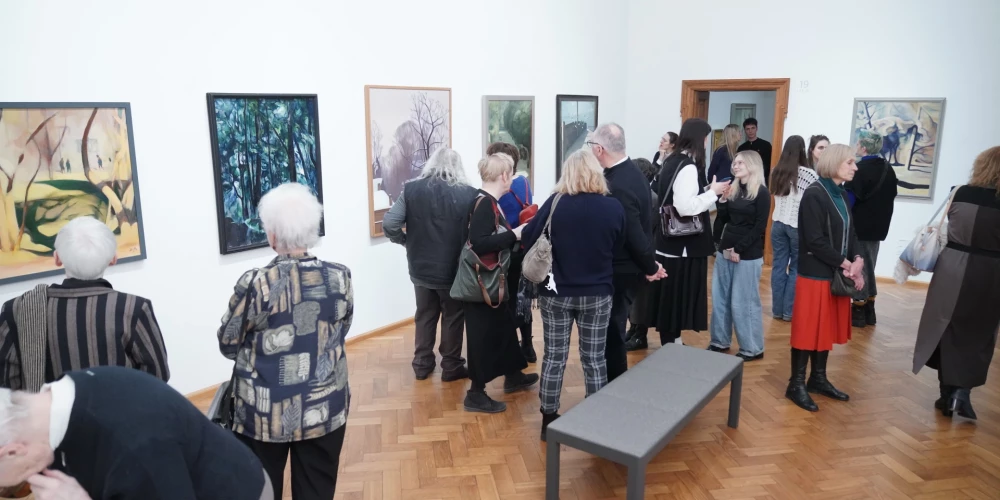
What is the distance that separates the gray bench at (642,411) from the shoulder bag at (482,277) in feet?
3.08

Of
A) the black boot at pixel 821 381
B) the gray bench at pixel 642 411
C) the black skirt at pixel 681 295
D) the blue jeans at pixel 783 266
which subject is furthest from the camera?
the blue jeans at pixel 783 266

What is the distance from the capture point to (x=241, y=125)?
4.88 meters

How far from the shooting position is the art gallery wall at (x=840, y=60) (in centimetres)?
763

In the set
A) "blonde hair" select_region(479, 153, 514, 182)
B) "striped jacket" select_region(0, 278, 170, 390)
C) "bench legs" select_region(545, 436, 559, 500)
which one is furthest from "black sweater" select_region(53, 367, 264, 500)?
"blonde hair" select_region(479, 153, 514, 182)

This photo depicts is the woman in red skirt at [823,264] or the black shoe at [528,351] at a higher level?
the woman in red skirt at [823,264]

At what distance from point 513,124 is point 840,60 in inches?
166

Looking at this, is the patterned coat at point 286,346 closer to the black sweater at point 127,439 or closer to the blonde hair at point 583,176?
the black sweater at point 127,439

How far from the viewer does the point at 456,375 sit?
5133 mm

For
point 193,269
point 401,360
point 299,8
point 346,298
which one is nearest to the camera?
point 346,298

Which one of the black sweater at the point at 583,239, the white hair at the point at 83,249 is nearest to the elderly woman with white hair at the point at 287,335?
the white hair at the point at 83,249

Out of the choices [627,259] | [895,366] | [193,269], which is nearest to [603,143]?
[627,259]

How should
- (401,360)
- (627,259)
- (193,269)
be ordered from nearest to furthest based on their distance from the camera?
1. (627,259)
2. (193,269)
3. (401,360)

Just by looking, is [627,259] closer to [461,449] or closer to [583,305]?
[583,305]

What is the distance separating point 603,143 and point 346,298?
6.82ft
